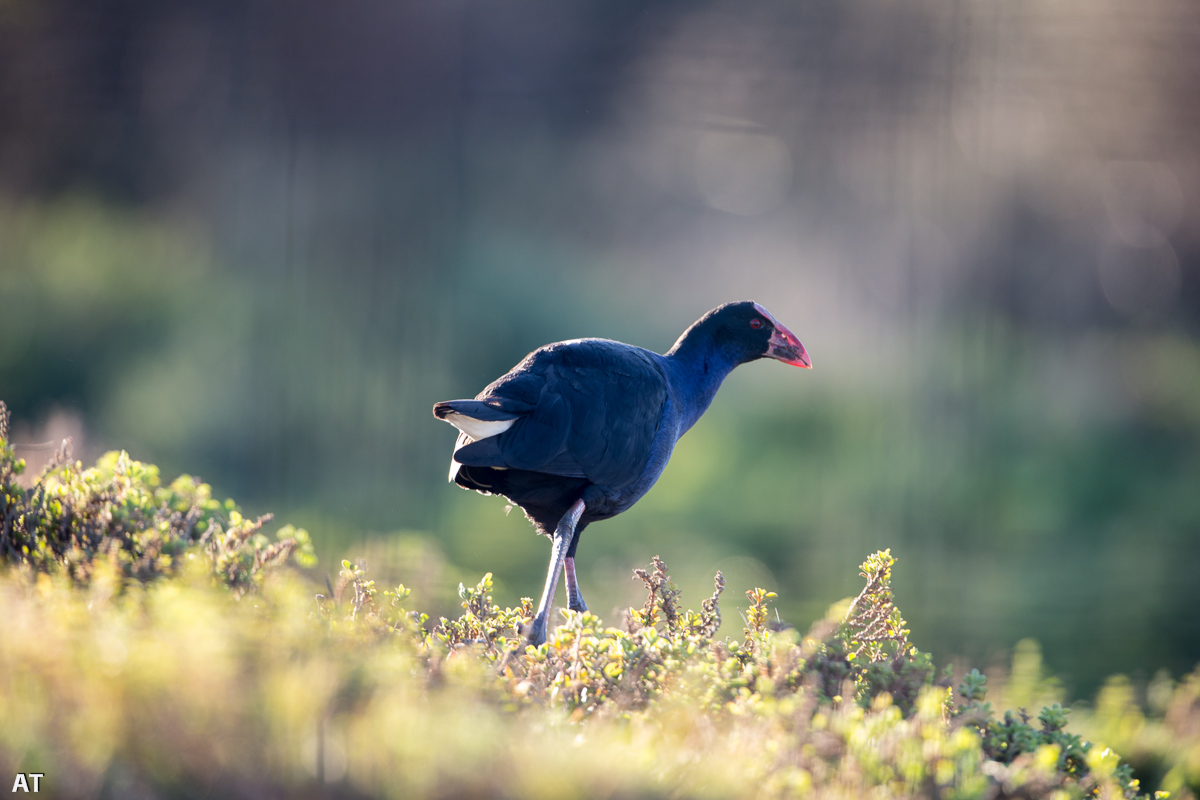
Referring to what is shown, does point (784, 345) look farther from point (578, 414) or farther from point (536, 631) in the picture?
point (536, 631)

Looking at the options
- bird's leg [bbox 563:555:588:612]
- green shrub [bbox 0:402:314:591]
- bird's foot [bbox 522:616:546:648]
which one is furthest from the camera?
bird's leg [bbox 563:555:588:612]

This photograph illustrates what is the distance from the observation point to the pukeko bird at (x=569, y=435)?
2.92 m

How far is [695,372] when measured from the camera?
3.66 meters

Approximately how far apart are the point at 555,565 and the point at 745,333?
1.32 m

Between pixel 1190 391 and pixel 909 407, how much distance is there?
4.32 m

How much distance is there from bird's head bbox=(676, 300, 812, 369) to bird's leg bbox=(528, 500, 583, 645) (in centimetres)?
96

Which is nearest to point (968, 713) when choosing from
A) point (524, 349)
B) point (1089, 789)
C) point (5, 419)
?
point (1089, 789)

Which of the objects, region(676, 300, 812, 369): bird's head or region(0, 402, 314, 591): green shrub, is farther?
region(676, 300, 812, 369): bird's head

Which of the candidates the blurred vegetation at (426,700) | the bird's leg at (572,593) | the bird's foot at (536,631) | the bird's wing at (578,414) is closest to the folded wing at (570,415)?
the bird's wing at (578,414)

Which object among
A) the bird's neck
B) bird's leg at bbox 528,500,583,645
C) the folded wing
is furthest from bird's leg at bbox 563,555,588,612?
the bird's neck

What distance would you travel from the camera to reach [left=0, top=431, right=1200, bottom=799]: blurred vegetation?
4.46ft

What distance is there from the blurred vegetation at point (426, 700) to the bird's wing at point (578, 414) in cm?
64

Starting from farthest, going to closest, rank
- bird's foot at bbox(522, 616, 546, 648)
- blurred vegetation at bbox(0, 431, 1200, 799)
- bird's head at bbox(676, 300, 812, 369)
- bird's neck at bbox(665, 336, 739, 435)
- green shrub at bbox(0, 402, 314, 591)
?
bird's head at bbox(676, 300, 812, 369) < bird's neck at bbox(665, 336, 739, 435) < bird's foot at bbox(522, 616, 546, 648) < green shrub at bbox(0, 402, 314, 591) < blurred vegetation at bbox(0, 431, 1200, 799)

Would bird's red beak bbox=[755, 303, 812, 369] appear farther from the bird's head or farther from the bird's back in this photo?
the bird's back
